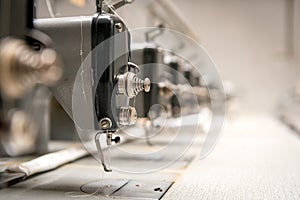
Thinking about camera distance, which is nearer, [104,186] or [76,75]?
[76,75]

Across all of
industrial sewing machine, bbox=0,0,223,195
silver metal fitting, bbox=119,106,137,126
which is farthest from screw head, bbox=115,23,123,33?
silver metal fitting, bbox=119,106,137,126

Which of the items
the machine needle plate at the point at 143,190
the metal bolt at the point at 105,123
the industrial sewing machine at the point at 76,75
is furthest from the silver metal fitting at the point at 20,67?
the machine needle plate at the point at 143,190

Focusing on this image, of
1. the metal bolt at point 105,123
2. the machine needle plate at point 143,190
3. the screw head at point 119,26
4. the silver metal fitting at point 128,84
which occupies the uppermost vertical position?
the screw head at point 119,26

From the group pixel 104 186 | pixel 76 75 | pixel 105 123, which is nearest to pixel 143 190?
pixel 104 186

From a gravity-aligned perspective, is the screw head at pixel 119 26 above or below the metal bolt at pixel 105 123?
above

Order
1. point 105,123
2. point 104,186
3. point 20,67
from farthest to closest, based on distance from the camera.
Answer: point 104,186 < point 105,123 < point 20,67

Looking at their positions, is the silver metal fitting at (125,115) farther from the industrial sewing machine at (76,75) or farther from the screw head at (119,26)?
the screw head at (119,26)

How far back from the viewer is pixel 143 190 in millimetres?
918

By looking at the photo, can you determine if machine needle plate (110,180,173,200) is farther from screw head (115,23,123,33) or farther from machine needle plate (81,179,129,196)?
screw head (115,23,123,33)

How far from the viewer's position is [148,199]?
0.83 m

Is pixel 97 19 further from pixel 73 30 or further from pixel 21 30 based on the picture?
pixel 21 30

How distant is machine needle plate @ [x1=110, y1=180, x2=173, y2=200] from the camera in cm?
86

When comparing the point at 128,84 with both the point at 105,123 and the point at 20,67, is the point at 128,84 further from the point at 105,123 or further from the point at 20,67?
the point at 20,67

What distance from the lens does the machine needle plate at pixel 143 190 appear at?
2.83 feet
